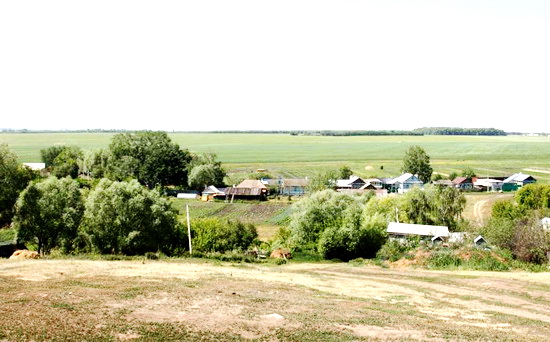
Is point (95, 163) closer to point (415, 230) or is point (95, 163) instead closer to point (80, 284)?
point (415, 230)

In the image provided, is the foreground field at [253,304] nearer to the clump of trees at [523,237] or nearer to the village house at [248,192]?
the clump of trees at [523,237]

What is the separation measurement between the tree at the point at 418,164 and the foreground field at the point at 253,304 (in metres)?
80.2

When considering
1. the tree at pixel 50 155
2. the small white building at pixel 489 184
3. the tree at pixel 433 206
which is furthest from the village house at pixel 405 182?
the tree at pixel 50 155

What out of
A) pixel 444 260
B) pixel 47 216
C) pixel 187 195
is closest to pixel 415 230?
pixel 444 260

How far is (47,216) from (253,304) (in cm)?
2602

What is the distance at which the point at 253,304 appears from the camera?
2181 cm

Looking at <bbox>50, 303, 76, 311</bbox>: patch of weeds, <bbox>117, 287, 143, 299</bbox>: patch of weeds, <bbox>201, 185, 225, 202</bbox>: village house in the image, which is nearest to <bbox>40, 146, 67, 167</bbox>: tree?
<bbox>201, 185, 225, 202</bbox>: village house

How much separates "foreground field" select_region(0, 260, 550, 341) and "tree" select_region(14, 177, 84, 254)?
376 inches

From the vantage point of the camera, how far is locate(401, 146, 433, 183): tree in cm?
11269

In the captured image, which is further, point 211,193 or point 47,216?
point 211,193

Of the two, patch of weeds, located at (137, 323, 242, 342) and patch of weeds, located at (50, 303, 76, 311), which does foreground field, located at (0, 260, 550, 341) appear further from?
patch of weeds, located at (50, 303, 76, 311)

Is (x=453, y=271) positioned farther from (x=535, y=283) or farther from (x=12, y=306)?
(x=12, y=306)

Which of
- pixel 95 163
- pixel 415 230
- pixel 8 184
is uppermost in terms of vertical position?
pixel 8 184

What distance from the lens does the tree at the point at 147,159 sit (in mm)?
95812
